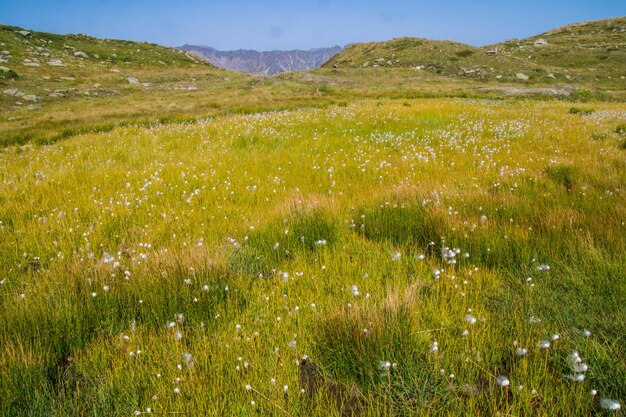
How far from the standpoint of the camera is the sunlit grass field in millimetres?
2049

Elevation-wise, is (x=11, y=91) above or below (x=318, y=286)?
above

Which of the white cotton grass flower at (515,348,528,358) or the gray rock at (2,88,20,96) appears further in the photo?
the gray rock at (2,88,20,96)

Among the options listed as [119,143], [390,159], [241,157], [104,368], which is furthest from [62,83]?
[104,368]

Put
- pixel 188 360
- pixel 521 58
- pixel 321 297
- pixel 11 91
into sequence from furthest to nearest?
pixel 521 58
pixel 11 91
pixel 321 297
pixel 188 360

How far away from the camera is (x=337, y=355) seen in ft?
7.64

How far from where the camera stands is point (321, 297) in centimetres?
297

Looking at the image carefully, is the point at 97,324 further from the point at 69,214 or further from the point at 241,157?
the point at 241,157

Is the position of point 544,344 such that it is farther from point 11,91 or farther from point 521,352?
point 11,91

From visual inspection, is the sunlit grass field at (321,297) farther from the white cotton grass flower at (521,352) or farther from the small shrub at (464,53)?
the small shrub at (464,53)

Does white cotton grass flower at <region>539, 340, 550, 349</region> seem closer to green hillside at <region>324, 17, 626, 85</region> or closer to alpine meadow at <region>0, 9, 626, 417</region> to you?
alpine meadow at <region>0, 9, 626, 417</region>

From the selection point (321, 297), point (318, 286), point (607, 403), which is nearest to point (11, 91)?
point (318, 286)

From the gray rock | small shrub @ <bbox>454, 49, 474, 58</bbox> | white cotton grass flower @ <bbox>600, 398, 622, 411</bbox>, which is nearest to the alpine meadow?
white cotton grass flower @ <bbox>600, 398, 622, 411</bbox>

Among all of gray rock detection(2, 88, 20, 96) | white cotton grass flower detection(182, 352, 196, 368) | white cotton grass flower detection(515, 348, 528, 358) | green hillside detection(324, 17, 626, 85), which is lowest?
white cotton grass flower detection(182, 352, 196, 368)

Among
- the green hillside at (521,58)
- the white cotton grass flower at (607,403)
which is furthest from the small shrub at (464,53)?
the white cotton grass flower at (607,403)
